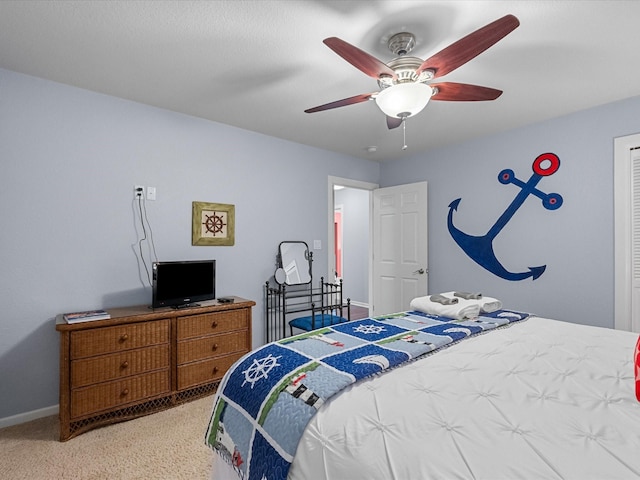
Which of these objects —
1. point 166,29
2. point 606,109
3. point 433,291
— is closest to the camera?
point 166,29

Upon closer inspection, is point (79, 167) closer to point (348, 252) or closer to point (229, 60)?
point (229, 60)

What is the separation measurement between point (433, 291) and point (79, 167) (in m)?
3.77

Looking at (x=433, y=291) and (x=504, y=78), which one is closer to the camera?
(x=504, y=78)

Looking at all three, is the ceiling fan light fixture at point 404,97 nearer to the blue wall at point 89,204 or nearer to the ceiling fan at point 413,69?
the ceiling fan at point 413,69

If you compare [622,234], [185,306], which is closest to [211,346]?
[185,306]

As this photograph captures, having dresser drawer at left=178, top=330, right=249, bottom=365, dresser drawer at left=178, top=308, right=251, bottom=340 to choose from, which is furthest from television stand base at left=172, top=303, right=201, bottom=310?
dresser drawer at left=178, top=330, right=249, bottom=365

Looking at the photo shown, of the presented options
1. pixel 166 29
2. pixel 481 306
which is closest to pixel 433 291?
pixel 481 306

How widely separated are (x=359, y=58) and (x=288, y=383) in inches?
57.5

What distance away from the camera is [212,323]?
9.02ft

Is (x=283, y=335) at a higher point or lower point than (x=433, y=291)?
lower

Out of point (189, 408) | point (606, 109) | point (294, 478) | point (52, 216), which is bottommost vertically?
point (189, 408)

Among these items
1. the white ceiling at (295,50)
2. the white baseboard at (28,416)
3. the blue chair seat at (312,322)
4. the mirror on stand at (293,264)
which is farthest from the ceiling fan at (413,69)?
the white baseboard at (28,416)

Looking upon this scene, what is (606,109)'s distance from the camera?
2.85 metres

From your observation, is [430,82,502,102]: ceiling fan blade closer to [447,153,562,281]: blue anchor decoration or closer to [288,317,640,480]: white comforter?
[288,317,640,480]: white comforter
